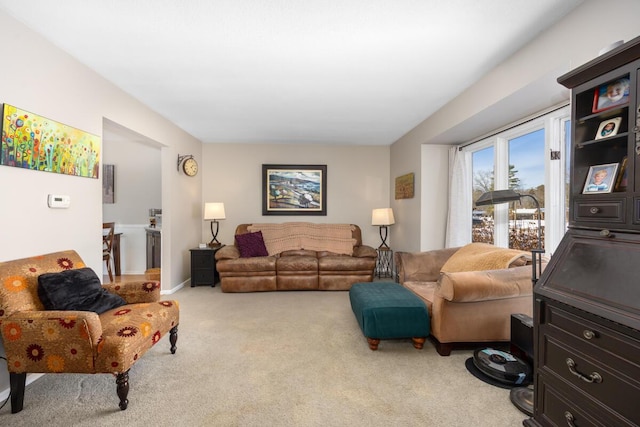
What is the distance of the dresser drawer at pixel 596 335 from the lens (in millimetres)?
1099

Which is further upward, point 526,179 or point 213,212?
point 526,179

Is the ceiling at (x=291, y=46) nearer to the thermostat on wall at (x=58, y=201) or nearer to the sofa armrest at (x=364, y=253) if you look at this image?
the thermostat on wall at (x=58, y=201)

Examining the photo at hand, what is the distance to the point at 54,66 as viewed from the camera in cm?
219

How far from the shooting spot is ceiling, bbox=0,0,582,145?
1784 millimetres

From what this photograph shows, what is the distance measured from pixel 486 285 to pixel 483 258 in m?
0.51

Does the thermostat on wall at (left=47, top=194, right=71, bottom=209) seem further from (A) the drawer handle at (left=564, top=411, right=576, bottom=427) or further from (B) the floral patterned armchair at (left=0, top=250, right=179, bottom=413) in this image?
(A) the drawer handle at (left=564, top=411, right=576, bottom=427)

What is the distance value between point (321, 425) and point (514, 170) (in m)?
2.99

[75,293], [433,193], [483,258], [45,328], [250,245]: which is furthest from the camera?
[250,245]

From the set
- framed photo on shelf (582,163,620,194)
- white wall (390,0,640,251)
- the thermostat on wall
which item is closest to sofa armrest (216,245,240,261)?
the thermostat on wall

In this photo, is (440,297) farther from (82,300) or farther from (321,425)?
(82,300)

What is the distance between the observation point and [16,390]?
68.0 inches

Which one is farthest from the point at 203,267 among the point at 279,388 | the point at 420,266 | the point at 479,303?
the point at 479,303

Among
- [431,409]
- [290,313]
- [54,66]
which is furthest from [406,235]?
[54,66]

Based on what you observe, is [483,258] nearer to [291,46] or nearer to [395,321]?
[395,321]
